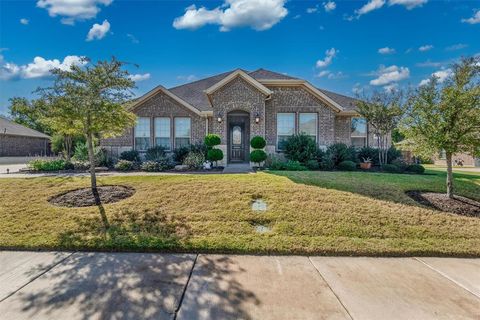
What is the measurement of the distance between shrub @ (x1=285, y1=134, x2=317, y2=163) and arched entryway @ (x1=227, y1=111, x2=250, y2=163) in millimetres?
2699

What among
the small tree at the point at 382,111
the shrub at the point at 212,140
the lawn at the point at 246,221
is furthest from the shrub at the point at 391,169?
the shrub at the point at 212,140

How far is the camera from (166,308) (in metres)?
2.97

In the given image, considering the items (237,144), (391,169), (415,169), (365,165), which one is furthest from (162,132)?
(415,169)

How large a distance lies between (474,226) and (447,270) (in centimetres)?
263

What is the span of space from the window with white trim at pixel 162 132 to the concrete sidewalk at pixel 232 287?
12.5m

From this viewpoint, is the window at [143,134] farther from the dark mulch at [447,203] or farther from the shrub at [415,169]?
the shrub at [415,169]

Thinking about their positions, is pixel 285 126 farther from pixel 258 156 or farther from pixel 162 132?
pixel 162 132

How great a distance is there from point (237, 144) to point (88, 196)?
32.5 ft

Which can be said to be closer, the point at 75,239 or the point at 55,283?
the point at 55,283

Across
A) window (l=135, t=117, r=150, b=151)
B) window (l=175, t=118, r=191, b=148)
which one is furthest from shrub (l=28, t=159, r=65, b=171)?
window (l=175, t=118, r=191, b=148)

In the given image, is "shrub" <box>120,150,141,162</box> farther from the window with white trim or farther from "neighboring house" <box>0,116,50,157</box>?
"neighboring house" <box>0,116,50,157</box>

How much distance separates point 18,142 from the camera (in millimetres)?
30406

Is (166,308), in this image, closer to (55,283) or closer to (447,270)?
(55,283)

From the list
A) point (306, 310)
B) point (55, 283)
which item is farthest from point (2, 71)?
point (306, 310)
